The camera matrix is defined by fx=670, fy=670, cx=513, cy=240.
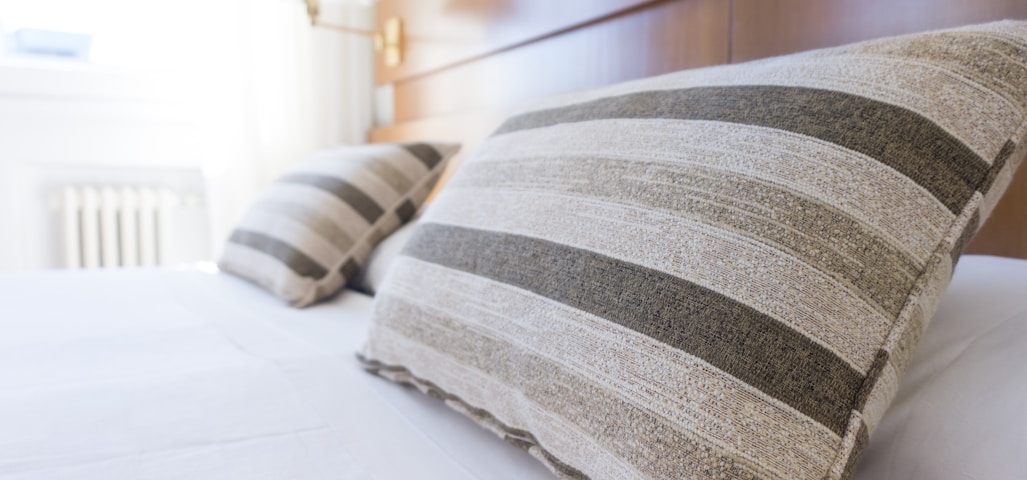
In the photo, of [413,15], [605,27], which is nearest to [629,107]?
[605,27]

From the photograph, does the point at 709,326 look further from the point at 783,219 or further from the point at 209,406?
the point at 209,406

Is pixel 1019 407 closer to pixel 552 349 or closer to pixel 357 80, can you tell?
pixel 552 349

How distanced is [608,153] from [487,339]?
0.62 ft

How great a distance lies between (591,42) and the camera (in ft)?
4.39

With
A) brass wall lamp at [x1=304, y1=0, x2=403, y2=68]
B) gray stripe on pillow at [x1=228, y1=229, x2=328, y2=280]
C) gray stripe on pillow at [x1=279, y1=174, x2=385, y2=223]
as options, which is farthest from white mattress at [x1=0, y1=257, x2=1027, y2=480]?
brass wall lamp at [x1=304, y1=0, x2=403, y2=68]

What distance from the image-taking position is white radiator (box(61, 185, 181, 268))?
221 cm

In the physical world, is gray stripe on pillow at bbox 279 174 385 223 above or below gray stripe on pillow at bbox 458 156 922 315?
below

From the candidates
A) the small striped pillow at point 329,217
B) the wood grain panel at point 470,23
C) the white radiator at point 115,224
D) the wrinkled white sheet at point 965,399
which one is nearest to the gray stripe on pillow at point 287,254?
the small striped pillow at point 329,217

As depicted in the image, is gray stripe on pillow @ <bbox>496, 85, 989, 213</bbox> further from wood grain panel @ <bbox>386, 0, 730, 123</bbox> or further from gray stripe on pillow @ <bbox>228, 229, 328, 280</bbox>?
gray stripe on pillow @ <bbox>228, 229, 328, 280</bbox>

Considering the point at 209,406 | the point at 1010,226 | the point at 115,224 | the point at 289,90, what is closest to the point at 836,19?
the point at 1010,226

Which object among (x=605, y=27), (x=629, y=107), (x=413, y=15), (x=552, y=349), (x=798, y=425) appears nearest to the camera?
(x=798, y=425)

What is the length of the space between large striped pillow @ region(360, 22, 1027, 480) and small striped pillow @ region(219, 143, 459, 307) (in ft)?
2.39

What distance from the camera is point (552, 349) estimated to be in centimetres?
50

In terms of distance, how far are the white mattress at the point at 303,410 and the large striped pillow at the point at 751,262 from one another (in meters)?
0.07
